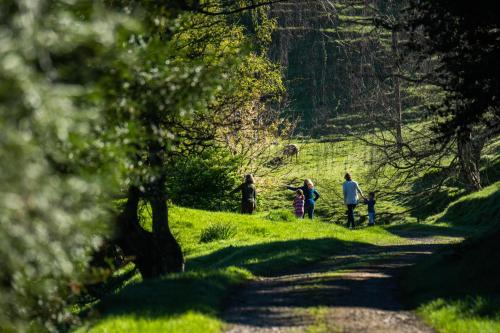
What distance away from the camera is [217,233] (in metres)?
29.9

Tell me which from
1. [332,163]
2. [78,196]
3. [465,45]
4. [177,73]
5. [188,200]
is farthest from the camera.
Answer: [332,163]

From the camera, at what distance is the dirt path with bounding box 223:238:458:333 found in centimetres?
1105

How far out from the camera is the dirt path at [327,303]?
1105 cm

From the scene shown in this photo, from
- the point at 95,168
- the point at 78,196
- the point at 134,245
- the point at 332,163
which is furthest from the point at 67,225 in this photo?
the point at 332,163

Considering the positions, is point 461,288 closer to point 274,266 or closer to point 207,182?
point 274,266

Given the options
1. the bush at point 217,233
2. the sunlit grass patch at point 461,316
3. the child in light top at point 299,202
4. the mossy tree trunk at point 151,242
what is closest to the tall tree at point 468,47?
the sunlit grass patch at point 461,316

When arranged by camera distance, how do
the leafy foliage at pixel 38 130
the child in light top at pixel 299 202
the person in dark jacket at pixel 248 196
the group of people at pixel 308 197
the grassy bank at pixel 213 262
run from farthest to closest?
1. the child in light top at pixel 299 202
2. the person in dark jacket at pixel 248 196
3. the group of people at pixel 308 197
4. the grassy bank at pixel 213 262
5. the leafy foliage at pixel 38 130

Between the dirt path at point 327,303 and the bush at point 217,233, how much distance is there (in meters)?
11.1

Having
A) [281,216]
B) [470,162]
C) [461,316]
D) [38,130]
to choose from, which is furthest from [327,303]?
[470,162]

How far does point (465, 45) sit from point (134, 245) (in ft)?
31.6

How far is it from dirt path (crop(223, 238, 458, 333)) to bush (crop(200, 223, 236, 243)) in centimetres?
1111

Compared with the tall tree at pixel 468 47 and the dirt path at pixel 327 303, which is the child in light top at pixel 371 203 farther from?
the tall tree at pixel 468 47

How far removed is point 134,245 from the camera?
723 inches

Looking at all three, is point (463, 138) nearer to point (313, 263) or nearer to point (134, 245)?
point (313, 263)
